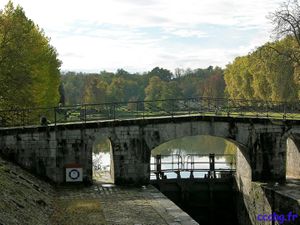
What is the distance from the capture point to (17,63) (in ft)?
93.6

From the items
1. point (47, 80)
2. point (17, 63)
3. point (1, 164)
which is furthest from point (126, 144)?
point (47, 80)

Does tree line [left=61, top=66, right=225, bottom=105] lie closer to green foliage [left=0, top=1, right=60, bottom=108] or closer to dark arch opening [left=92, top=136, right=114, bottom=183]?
dark arch opening [left=92, top=136, right=114, bottom=183]

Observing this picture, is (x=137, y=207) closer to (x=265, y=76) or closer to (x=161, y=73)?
(x=265, y=76)

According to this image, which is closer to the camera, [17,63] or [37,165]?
[37,165]

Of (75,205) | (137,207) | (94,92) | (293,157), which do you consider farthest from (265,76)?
(75,205)

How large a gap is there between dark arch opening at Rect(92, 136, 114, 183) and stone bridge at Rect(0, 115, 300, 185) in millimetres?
977

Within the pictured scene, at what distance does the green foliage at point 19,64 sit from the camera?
93.0 feet

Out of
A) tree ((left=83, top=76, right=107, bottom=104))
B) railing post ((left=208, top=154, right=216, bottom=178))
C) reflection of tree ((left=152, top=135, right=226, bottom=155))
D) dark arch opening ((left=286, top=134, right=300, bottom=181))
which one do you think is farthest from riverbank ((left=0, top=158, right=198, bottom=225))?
tree ((left=83, top=76, right=107, bottom=104))

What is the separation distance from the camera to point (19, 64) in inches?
1123

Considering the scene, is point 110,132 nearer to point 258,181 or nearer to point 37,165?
point 37,165

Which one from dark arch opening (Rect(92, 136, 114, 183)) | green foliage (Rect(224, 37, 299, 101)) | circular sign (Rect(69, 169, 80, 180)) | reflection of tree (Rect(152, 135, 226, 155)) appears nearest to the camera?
Result: circular sign (Rect(69, 169, 80, 180))

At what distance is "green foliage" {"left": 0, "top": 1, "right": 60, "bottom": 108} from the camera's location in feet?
93.0

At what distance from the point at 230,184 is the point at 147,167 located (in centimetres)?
579

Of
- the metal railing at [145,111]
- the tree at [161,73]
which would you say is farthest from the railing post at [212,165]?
the tree at [161,73]
